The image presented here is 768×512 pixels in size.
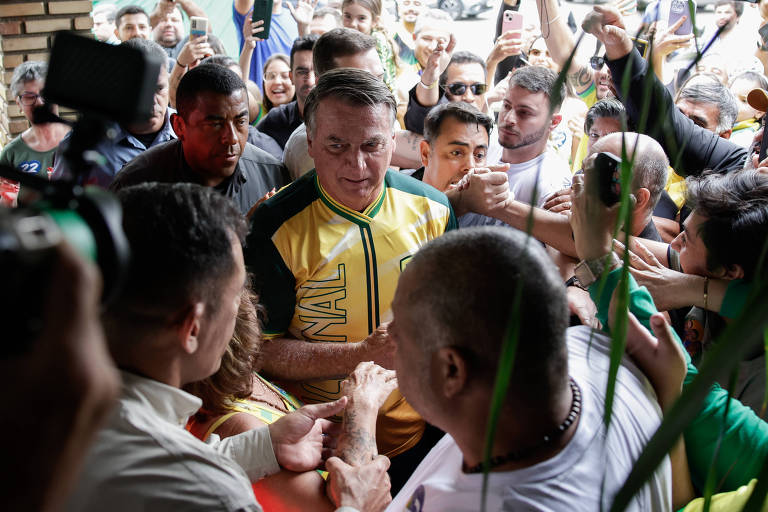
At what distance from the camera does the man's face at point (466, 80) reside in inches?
155

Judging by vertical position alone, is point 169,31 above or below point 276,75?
above

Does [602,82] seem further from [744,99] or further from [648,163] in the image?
[648,163]

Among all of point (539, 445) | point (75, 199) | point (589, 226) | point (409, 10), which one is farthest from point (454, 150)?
point (409, 10)

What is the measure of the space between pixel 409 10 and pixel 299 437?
18.6 ft

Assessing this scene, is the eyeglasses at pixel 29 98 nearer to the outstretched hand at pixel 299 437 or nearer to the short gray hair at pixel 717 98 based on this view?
the outstretched hand at pixel 299 437

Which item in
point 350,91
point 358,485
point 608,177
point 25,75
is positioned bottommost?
point 358,485

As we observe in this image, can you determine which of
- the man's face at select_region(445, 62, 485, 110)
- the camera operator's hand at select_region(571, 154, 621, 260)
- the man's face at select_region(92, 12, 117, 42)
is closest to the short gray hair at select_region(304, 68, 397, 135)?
the camera operator's hand at select_region(571, 154, 621, 260)

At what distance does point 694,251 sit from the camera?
1900 millimetres

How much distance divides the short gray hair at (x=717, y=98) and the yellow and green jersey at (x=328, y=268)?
86.7 inches

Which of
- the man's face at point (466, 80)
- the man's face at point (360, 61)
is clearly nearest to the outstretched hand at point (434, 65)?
the man's face at point (466, 80)

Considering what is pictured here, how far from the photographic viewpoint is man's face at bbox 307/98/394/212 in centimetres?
207

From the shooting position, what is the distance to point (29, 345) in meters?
0.45

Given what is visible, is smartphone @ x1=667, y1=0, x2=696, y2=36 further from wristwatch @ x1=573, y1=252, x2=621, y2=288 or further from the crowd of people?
wristwatch @ x1=573, y1=252, x2=621, y2=288

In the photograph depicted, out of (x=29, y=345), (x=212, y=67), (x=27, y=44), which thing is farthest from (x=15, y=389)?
(x=27, y=44)
